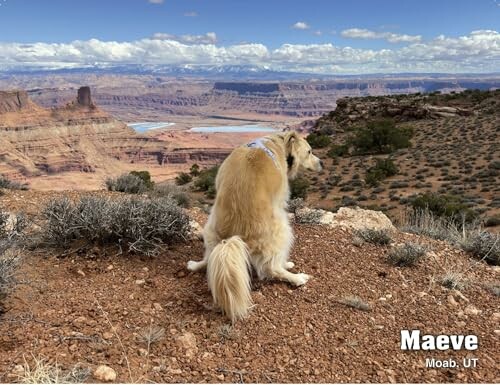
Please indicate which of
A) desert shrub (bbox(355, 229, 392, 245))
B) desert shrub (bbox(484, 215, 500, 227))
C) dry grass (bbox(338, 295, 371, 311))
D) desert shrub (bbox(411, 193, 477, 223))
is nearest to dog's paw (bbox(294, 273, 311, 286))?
dry grass (bbox(338, 295, 371, 311))

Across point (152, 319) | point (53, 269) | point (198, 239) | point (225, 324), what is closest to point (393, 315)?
point (225, 324)

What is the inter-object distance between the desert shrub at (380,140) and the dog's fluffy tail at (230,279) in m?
33.8

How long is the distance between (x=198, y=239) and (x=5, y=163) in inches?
4398

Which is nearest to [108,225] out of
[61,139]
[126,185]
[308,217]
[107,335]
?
[107,335]

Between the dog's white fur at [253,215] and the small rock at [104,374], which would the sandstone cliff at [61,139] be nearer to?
the dog's white fur at [253,215]

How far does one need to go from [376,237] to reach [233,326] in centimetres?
320

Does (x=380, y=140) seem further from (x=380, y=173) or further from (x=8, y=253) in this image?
(x=8, y=253)

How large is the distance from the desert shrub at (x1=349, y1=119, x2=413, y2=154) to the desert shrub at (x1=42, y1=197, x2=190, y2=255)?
3279cm

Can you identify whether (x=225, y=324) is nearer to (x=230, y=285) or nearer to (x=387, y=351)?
(x=230, y=285)

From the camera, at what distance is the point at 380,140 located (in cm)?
3528

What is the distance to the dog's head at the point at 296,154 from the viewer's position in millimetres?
4754

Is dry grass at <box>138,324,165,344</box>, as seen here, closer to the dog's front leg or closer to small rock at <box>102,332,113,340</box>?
small rock at <box>102,332,113,340</box>

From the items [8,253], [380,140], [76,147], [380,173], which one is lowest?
[76,147]

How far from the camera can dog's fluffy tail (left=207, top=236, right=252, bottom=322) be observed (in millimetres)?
3508
